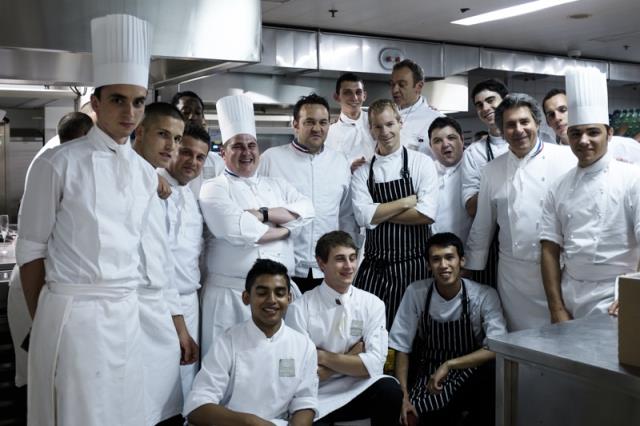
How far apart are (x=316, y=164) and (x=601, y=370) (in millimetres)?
1707

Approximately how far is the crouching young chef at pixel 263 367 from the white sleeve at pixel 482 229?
0.98 m

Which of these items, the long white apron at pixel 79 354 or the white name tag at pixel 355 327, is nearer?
the long white apron at pixel 79 354

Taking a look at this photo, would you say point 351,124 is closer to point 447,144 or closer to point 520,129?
point 447,144

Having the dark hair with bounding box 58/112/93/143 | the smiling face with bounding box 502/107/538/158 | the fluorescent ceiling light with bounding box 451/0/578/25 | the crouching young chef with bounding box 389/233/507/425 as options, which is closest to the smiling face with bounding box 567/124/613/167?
the smiling face with bounding box 502/107/538/158

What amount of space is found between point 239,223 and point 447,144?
45.1 inches

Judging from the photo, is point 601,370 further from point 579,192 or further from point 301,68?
point 301,68

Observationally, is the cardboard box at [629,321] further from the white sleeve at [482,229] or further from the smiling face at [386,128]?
the smiling face at [386,128]

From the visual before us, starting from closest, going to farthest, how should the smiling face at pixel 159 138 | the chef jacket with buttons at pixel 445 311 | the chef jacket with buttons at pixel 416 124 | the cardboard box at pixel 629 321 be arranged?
the cardboard box at pixel 629 321, the smiling face at pixel 159 138, the chef jacket with buttons at pixel 445 311, the chef jacket with buttons at pixel 416 124

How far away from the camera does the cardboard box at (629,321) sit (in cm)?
149

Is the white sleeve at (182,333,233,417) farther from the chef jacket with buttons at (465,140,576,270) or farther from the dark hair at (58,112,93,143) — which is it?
the chef jacket with buttons at (465,140,576,270)

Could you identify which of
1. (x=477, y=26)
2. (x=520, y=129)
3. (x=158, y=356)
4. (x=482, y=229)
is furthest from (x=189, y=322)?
(x=477, y=26)

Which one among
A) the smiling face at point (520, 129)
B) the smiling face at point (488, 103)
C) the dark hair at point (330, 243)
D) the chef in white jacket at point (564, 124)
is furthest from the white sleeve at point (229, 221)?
the chef in white jacket at point (564, 124)

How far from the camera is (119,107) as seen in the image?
1709 mm

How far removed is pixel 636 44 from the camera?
628 centimetres
